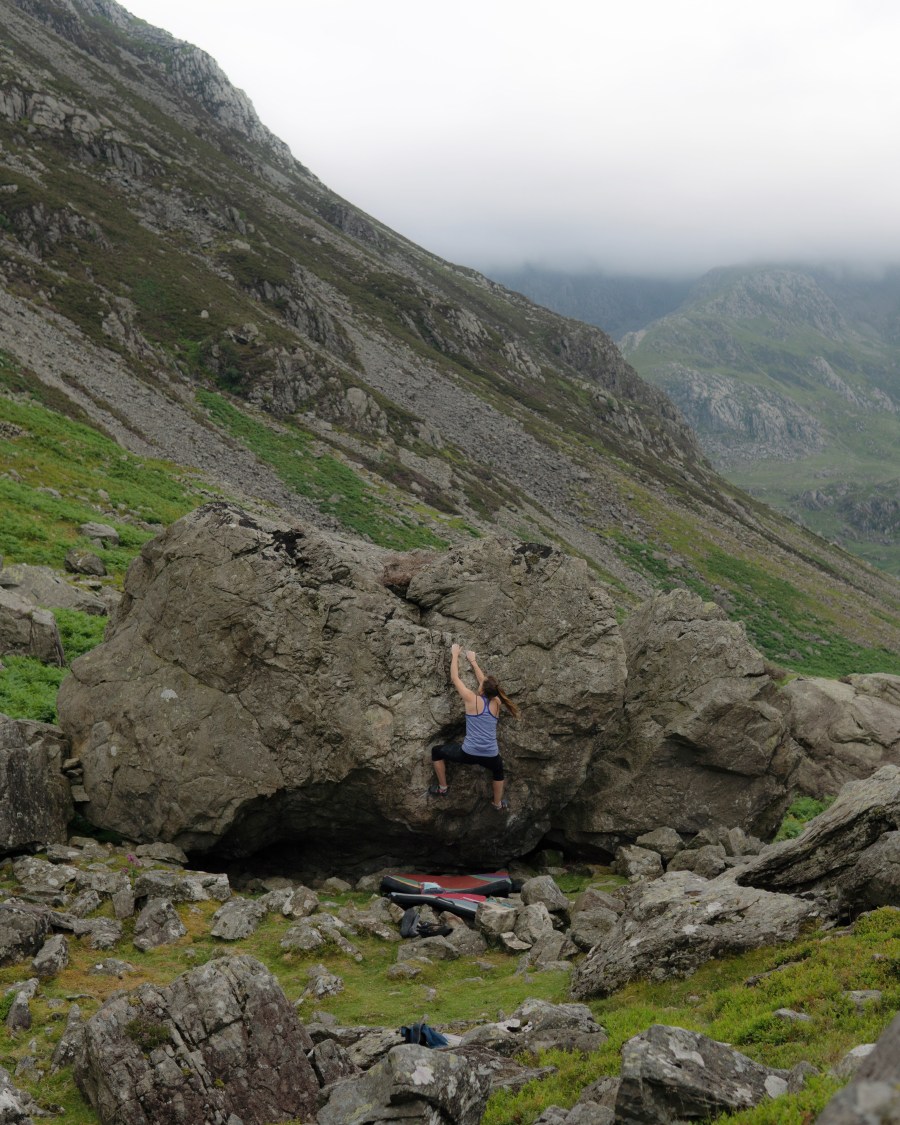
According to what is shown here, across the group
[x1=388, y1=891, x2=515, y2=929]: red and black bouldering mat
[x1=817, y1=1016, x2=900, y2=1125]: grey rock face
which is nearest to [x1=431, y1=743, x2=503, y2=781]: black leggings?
[x1=388, y1=891, x2=515, y2=929]: red and black bouldering mat

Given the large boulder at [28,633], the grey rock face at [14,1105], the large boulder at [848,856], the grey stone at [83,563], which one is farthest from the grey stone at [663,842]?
the grey stone at [83,563]

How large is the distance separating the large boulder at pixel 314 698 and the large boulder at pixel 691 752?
194 cm

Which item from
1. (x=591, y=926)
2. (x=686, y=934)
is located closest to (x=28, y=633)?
(x=591, y=926)

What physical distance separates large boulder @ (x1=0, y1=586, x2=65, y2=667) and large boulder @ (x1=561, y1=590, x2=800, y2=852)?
16463 millimetres

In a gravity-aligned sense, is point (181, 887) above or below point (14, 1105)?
below

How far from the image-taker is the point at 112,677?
1912 cm

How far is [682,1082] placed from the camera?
7527 millimetres

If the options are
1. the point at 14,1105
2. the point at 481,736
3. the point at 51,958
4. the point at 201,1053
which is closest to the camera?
the point at 14,1105

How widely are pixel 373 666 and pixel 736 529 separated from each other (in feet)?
434

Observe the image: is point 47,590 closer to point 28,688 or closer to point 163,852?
point 28,688

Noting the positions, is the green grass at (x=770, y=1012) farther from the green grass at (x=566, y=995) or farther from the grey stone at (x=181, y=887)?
the grey stone at (x=181, y=887)

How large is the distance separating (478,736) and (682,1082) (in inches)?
426

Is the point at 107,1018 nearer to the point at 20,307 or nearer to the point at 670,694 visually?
the point at 670,694

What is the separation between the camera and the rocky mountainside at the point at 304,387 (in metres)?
76.2
